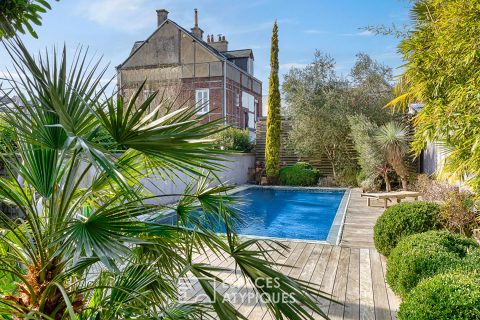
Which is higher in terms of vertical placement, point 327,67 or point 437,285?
point 327,67

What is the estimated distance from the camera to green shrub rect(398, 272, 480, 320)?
2.11 meters

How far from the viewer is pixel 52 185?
164 centimetres

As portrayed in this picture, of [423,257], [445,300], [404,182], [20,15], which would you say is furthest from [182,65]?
[20,15]

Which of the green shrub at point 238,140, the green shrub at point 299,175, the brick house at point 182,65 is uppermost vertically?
the brick house at point 182,65

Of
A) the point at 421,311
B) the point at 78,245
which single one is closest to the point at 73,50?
the point at 78,245

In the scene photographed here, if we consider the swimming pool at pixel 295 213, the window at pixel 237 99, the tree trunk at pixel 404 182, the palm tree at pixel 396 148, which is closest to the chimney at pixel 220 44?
the window at pixel 237 99

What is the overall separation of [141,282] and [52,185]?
649 mm

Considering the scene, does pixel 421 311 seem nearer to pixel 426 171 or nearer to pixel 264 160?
pixel 426 171

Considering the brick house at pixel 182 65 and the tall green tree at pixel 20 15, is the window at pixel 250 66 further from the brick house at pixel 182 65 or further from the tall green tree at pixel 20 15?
the tall green tree at pixel 20 15

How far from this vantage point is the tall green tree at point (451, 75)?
115 inches

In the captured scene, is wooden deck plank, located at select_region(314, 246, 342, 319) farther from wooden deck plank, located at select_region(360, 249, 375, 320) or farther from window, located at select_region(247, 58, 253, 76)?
window, located at select_region(247, 58, 253, 76)

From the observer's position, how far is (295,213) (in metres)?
10.8

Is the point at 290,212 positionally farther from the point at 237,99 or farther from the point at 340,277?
the point at 237,99

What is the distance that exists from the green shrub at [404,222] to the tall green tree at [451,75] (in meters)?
0.97
